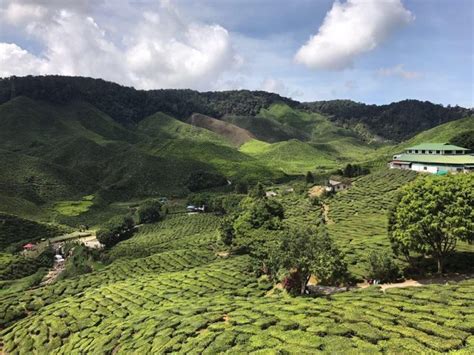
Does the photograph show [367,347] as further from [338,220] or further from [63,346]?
[338,220]

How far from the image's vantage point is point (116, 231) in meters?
92.0

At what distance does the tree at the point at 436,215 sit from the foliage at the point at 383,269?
102 inches

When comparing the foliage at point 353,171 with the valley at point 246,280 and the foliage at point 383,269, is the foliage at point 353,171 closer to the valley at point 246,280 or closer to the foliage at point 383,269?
the valley at point 246,280

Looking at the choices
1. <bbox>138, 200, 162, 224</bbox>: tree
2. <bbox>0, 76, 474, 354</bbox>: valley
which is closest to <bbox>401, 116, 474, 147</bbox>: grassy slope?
<bbox>0, 76, 474, 354</bbox>: valley

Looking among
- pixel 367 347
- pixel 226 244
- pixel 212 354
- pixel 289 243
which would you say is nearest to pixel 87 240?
pixel 226 244

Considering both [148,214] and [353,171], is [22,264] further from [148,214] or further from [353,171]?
[353,171]

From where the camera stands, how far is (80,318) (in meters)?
39.4

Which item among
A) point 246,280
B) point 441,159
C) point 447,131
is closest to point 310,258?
point 246,280

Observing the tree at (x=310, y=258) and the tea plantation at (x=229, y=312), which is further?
the tree at (x=310, y=258)

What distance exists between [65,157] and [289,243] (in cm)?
16326

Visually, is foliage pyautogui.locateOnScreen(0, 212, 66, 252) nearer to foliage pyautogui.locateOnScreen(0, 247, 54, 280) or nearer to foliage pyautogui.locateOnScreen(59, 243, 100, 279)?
foliage pyautogui.locateOnScreen(0, 247, 54, 280)

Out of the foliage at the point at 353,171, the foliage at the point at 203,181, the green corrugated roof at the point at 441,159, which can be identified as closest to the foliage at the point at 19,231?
the foliage at the point at 203,181

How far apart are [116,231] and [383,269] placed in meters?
71.3

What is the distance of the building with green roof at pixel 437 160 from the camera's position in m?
79.6
